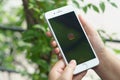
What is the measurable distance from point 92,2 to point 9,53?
1.07 metres

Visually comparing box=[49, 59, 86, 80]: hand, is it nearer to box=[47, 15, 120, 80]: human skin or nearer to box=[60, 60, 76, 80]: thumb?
box=[60, 60, 76, 80]: thumb

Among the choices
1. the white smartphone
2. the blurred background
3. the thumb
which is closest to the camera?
the thumb

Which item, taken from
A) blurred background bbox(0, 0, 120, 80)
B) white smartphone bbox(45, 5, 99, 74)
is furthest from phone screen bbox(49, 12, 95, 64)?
blurred background bbox(0, 0, 120, 80)

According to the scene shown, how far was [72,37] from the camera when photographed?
205 centimetres

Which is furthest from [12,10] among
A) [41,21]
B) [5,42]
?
[41,21]

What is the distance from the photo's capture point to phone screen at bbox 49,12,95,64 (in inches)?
79.4

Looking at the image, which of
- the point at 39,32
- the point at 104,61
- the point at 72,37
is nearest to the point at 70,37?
the point at 72,37

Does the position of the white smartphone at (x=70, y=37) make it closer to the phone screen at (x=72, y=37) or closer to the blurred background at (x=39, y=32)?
the phone screen at (x=72, y=37)

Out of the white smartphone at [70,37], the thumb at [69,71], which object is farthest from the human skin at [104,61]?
the thumb at [69,71]

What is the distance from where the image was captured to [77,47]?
6.70 ft

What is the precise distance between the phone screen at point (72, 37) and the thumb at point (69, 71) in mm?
81

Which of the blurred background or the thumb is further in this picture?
the blurred background

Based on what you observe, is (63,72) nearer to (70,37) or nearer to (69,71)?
(69,71)

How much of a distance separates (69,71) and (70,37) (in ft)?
0.75
